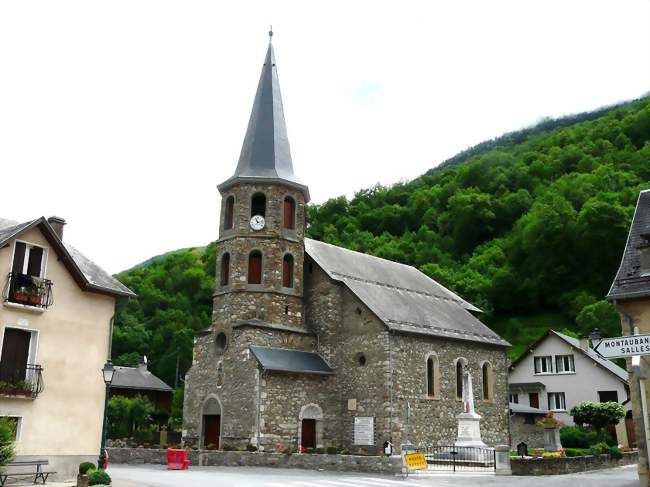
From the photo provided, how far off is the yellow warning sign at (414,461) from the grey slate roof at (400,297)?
7.82 meters

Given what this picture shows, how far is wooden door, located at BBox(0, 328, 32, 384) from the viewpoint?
61.9ft

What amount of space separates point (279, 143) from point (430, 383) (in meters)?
14.4

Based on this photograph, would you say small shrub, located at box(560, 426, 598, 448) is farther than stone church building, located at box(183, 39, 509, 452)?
Yes

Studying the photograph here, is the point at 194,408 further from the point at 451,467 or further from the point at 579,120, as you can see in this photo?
the point at 579,120

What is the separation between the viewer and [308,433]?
29281 millimetres

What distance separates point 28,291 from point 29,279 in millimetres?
379

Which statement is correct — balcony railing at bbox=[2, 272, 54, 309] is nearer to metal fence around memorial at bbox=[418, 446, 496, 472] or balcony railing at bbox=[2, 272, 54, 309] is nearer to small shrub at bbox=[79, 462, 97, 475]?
small shrub at bbox=[79, 462, 97, 475]

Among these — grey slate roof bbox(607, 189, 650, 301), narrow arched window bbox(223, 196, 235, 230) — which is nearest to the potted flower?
grey slate roof bbox(607, 189, 650, 301)

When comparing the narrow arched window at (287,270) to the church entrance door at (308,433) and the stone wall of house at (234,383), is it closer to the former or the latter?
the stone wall of house at (234,383)

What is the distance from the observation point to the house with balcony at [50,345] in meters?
19.0

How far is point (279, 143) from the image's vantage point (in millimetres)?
33594

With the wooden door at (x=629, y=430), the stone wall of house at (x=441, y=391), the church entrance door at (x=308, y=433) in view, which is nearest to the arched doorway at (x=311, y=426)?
the church entrance door at (x=308, y=433)

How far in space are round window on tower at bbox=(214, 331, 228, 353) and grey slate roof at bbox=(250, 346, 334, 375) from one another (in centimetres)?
232

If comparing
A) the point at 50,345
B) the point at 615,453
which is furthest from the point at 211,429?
the point at 615,453
